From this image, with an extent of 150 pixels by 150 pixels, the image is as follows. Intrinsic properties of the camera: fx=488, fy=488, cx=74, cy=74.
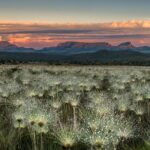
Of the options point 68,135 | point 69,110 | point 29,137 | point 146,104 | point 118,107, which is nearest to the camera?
point 68,135

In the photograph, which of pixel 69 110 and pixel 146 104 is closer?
pixel 69 110

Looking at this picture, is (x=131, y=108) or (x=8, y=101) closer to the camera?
(x=131, y=108)

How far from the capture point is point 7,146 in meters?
11.8

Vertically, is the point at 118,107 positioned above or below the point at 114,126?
below

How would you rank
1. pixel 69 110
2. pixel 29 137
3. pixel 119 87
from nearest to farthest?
1. pixel 29 137
2. pixel 69 110
3. pixel 119 87

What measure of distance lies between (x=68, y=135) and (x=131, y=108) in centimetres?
724

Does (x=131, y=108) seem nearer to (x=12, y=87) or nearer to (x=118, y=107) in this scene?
(x=118, y=107)

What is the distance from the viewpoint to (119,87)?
23.9 metres

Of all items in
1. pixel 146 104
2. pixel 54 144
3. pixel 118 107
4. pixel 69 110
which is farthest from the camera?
pixel 146 104

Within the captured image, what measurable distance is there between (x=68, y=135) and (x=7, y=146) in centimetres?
357

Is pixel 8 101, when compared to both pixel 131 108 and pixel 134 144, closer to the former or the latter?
pixel 131 108

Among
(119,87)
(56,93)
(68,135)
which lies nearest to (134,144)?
(68,135)

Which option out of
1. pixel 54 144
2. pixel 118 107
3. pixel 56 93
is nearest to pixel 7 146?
pixel 54 144

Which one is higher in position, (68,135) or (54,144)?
(68,135)
